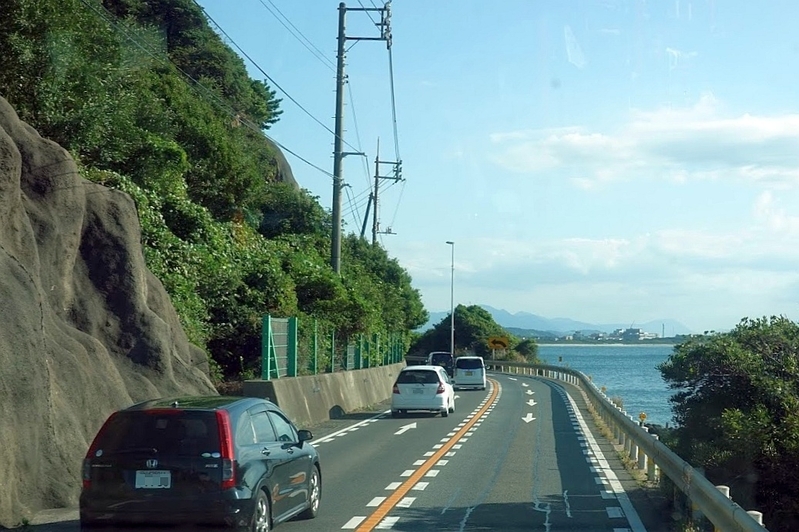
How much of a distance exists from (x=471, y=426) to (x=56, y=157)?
13.1m

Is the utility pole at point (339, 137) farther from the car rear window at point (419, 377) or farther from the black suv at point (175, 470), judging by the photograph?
the black suv at point (175, 470)

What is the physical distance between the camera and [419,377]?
31.5m

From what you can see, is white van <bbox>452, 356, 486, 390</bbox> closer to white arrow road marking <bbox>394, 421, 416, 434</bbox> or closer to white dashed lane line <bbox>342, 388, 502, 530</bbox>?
white dashed lane line <bbox>342, 388, 502, 530</bbox>

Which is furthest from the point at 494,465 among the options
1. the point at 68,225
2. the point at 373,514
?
the point at 68,225

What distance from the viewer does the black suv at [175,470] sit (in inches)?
401

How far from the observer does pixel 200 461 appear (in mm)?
10234

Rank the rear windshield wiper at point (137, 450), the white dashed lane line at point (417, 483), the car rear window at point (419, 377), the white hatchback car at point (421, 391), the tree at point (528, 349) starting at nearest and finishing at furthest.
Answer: the rear windshield wiper at point (137, 450), the white dashed lane line at point (417, 483), the white hatchback car at point (421, 391), the car rear window at point (419, 377), the tree at point (528, 349)

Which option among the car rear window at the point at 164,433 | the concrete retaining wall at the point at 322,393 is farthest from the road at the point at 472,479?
the car rear window at the point at 164,433

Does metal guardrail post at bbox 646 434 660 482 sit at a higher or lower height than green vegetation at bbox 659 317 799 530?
lower

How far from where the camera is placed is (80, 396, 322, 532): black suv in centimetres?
1020

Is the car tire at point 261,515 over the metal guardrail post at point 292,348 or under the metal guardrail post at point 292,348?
under

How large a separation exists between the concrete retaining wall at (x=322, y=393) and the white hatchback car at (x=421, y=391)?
6.75ft

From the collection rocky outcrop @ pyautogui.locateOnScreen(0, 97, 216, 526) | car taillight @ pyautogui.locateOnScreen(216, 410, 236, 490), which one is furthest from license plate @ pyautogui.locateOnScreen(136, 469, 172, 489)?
rocky outcrop @ pyautogui.locateOnScreen(0, 97, 216, 526)

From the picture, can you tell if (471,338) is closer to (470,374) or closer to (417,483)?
(470,374)
